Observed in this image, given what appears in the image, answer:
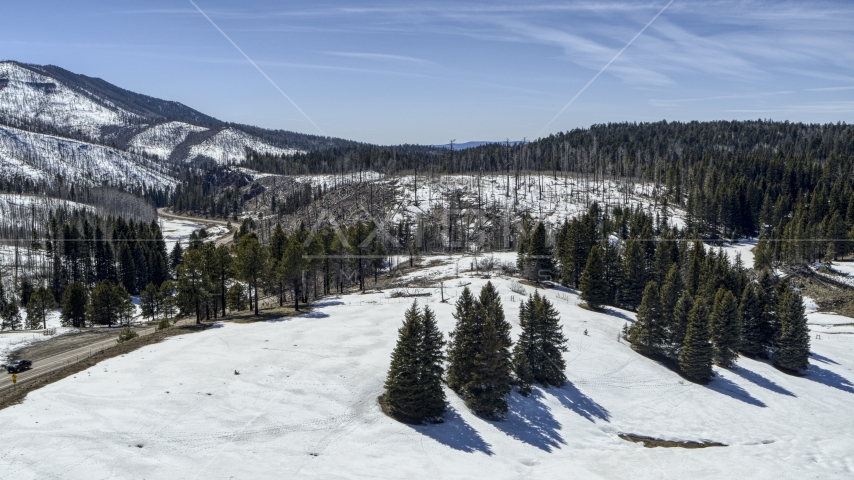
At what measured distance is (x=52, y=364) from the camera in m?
36.7

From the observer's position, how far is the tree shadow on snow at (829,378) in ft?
160

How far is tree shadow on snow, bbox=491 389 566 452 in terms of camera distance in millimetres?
31688

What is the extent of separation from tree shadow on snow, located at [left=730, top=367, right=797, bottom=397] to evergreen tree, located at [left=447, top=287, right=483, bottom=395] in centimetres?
3040

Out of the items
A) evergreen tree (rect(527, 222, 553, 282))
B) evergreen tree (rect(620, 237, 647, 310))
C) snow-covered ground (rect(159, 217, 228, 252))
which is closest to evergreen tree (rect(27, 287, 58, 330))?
evergreen tree (rect(527, 222, 553, 282))

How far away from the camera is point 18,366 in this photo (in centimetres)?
3488

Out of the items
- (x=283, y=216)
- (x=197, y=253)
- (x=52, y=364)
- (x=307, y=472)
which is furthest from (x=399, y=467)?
(x=283, y=216)

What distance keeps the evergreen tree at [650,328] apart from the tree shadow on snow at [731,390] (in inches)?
217

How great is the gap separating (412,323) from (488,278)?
39.4 meters

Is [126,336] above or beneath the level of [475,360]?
beneath

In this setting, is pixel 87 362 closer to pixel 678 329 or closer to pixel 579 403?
pixel 579 403

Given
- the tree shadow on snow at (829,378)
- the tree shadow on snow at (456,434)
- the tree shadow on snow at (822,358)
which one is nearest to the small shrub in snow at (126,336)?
the tree shadow on snow at (456,434)

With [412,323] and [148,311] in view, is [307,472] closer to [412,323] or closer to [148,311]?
[412,323]

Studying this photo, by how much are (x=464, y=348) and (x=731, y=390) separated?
87.7 feet

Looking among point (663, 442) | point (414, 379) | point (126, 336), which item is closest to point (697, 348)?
point (663, 442)
